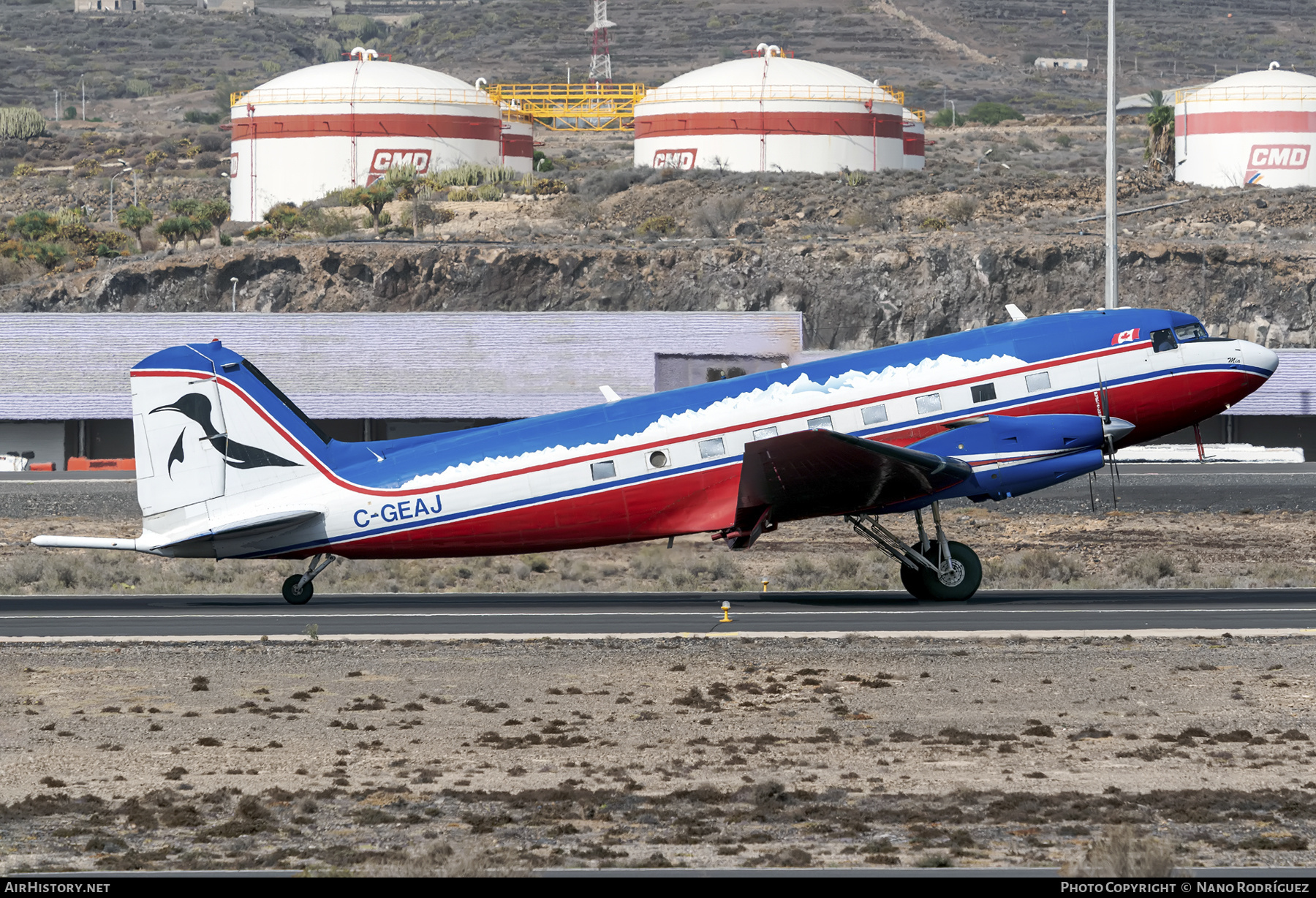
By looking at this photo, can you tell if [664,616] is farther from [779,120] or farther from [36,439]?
[779,120]

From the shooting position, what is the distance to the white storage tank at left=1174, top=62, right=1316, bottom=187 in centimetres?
11025

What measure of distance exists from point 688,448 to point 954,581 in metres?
5.88

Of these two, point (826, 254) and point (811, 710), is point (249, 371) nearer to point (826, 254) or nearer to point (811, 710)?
point (811, 710)

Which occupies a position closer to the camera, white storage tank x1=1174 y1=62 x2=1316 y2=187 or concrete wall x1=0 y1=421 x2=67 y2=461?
concrete wall x1=0 y1=421 x2=67 y2=461

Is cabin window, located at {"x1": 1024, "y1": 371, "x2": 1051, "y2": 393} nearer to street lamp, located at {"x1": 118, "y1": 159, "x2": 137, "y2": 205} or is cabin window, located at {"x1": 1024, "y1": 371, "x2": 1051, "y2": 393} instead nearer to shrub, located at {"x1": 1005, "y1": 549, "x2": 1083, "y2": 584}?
shrub, located at {"x1": 1005, "y1": 549, "x2": 1083, "y2": 584}

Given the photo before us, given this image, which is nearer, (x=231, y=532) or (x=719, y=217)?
(x=231, y=532)

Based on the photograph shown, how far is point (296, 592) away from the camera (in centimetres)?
3078

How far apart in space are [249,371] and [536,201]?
265 ft

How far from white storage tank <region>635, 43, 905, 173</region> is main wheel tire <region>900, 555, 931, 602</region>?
81.3 metres

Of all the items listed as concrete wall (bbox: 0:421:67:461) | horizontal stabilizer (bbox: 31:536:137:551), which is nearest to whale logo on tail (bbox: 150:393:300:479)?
horizontal stabilizer (bbox: 31:536:137:551)

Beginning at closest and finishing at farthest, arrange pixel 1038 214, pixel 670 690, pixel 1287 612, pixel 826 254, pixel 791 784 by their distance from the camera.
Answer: pixel 791 784 → pixel 670 690 → pixel 1287 612 → pixel 826 254 → pixel 1038 214

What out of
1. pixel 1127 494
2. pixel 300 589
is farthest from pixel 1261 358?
pixel 1127 494

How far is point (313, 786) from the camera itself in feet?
51.5

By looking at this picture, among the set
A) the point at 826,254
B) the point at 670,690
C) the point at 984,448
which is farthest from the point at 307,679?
the point at 826,254
